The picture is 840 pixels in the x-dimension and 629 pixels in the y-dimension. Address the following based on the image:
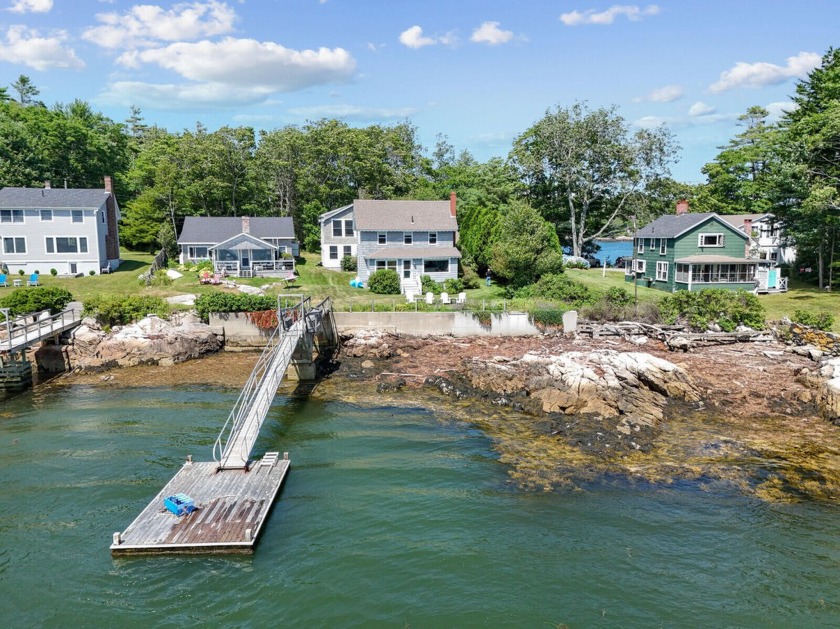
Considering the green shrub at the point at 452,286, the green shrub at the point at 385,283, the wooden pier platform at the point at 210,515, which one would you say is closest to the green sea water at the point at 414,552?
the wooden pier platform at the point at 210,515

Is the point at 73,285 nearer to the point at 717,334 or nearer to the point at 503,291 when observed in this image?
the point at 503,291

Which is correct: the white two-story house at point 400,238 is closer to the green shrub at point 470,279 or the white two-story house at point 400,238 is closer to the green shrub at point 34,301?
the green shrub at point 470,279

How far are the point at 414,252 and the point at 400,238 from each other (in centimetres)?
244

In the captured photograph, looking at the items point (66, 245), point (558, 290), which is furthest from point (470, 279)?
point (66, 245)

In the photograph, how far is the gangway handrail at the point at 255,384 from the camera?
19406mm

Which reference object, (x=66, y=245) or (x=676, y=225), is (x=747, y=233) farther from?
(x=66, y=245)

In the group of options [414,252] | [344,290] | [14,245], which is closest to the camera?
[344,290]

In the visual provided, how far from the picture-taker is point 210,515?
15.9m

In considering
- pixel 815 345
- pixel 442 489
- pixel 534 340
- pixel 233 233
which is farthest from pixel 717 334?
pixel 233 233

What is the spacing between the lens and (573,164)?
189 feet

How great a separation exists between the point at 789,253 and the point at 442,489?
183ft

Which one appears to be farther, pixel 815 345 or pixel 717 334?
pixel 717 334

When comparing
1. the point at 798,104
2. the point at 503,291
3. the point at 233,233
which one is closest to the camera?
the point at 503,291

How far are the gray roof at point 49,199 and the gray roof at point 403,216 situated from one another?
2125 centimetres
